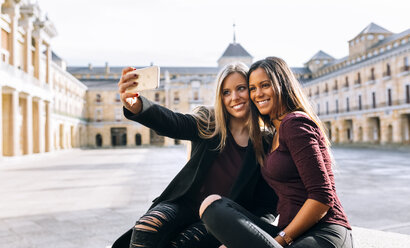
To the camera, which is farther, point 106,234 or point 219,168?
point 106,234

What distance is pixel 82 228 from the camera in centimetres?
477

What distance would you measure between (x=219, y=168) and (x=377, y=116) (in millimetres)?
40927

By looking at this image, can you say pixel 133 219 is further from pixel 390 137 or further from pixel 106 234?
pixel 390 137

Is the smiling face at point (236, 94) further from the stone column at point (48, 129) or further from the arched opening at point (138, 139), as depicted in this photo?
the arched opening at point (138, 139)

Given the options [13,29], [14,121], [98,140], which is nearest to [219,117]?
[14,121]

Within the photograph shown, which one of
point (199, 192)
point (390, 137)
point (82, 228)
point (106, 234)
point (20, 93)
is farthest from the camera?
point (390, 137)

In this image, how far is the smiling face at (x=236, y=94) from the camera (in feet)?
9.00

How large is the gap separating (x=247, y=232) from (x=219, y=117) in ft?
3.80

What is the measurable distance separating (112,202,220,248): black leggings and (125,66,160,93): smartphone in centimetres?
86

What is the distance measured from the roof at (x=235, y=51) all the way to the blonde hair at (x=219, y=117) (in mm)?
70964

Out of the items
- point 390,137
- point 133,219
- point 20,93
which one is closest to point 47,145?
point 20,93

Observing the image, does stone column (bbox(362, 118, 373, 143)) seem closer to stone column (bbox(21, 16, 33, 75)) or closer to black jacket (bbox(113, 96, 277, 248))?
stone column (bbox(21, 16, 33, 75))

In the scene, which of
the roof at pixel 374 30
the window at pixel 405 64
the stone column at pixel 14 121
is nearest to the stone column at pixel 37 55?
the stone column at pixel 14 121

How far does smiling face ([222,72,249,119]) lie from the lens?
274cm
